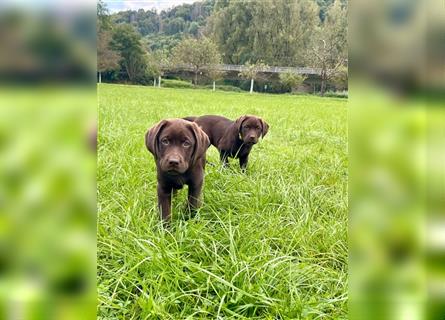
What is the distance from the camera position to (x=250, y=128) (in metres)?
5.15

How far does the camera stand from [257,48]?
1722 inches

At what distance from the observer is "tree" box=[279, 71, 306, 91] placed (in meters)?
37.9

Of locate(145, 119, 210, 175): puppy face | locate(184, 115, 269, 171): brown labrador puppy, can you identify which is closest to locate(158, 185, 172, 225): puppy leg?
locate(145, 119, 210, 175): puppy face

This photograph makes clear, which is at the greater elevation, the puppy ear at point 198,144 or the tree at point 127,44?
the tree at point 127,44

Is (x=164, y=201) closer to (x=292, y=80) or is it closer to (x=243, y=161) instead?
(x=243, y=161)

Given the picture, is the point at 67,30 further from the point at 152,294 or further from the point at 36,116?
the point at 152,294

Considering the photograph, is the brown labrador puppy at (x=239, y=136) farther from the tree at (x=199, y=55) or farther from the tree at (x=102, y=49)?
the tree at (x=199, y=55)

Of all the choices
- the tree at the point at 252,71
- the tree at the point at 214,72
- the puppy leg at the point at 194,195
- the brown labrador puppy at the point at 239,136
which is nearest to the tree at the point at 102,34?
the puppy leg at the point at 194,195

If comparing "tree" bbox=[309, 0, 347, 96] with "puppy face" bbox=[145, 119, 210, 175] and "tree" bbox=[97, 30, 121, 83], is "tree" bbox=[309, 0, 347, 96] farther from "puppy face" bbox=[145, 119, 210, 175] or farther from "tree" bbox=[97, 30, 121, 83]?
"puppy face" bbox=[145, 119, 210, 175]

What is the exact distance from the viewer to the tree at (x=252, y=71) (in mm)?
40406

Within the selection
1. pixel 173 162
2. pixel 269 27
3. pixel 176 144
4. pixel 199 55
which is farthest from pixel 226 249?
pixel 199 55

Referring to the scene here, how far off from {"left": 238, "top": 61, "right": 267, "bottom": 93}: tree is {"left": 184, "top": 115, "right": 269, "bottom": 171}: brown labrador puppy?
34597 millimetres

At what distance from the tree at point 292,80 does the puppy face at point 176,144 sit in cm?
3591

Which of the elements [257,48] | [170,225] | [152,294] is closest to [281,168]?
[170,225]
